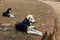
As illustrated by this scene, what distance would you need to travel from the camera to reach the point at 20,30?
127 inches

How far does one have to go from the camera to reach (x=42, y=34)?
321 cm

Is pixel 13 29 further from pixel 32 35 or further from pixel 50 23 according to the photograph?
pixel 50 23

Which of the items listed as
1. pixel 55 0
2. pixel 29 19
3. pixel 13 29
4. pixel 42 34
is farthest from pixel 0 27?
pixel 55 0

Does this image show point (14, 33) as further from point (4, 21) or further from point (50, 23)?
point (50, 23)

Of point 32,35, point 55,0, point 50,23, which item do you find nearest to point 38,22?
point 50,23

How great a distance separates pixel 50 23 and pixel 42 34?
78cm

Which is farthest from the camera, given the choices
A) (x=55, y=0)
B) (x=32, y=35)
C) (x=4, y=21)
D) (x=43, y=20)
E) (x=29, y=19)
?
(x=55, y=0)

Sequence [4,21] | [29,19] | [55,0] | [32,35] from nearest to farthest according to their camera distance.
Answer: [32,35] < [29,19] < [4,21] < [55,0]

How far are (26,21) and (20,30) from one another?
0.52 ft

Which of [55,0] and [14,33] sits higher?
[14,33]

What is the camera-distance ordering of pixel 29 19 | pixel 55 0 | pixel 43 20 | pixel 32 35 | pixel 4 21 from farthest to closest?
pixel 55 0, pixel 43 20, pixel 4 21, pixel 29 19, pixel 32 35

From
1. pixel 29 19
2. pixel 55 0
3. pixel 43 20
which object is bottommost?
pixel 55 0

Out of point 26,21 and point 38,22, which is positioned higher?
point 26,21

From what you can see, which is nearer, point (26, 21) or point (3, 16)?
point (26, 21)
